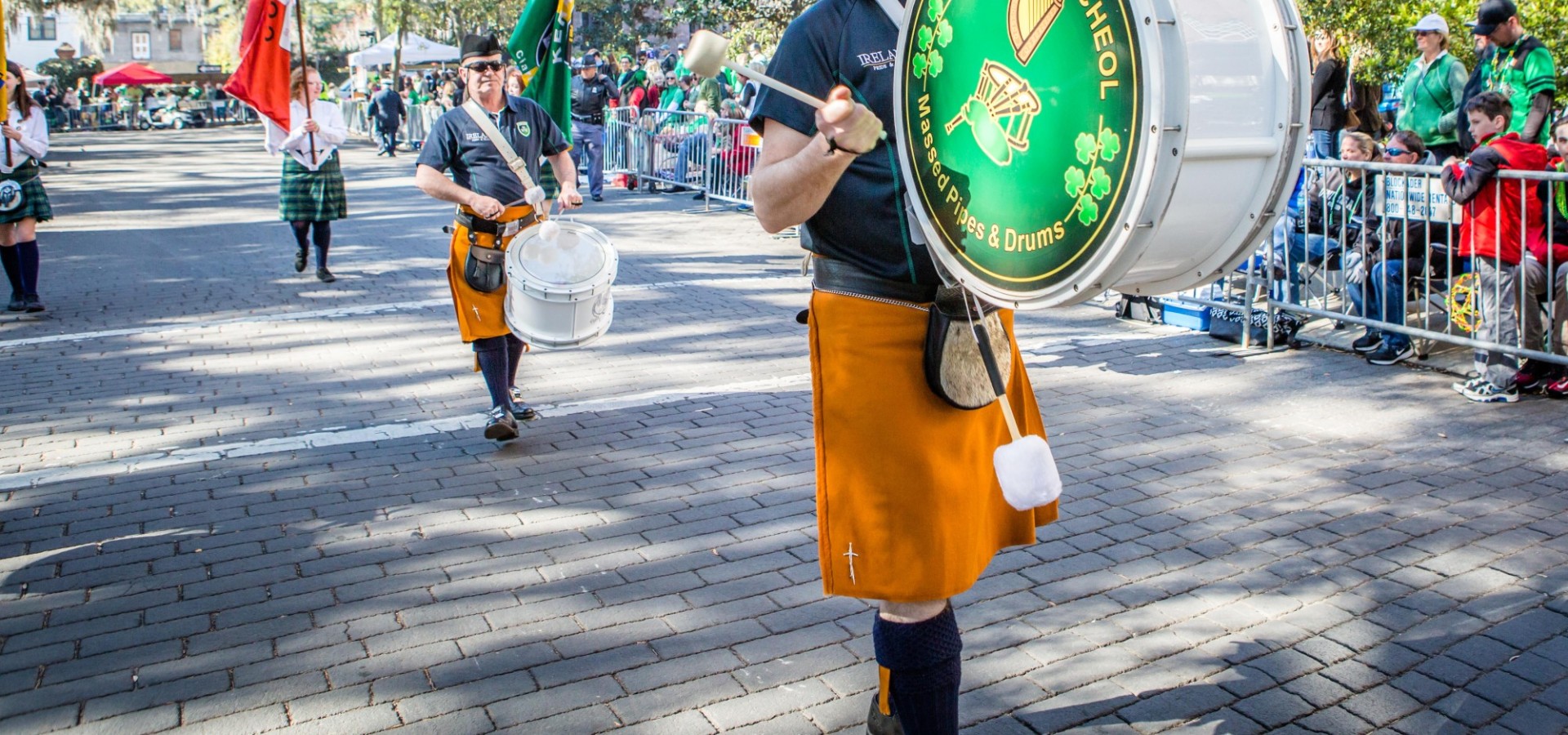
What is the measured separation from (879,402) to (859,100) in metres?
0.62

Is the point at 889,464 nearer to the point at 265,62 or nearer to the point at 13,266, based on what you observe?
the point at 265,62

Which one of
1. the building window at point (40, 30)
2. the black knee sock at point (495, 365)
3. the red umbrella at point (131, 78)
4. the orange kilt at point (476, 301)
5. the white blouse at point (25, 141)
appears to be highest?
the building window at point (40, 30)

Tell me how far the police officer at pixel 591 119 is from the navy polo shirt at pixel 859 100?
15263 mm

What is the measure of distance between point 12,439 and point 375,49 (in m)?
38.7

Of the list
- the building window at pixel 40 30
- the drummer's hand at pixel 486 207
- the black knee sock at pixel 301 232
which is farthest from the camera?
the building window at pixel 40 30

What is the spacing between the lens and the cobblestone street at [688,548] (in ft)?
11.6

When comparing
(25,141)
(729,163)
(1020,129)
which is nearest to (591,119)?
(729,163)

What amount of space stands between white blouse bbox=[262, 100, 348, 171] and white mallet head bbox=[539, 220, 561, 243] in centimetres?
569

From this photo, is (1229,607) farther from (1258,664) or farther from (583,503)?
(583,503)

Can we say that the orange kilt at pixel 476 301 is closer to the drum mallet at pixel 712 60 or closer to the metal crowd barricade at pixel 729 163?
the drum mallet at pixel 712 60

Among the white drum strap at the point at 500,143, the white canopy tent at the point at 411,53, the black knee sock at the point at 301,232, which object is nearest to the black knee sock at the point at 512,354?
the white drum strap at the point at 500,143

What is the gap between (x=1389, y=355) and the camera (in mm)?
7531

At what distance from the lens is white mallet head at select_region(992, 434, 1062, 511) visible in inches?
99.0

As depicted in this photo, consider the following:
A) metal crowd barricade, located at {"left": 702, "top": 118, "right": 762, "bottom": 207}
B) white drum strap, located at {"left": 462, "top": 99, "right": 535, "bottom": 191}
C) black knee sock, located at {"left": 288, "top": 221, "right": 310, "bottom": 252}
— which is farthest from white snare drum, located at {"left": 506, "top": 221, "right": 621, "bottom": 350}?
metal crowd barricade, located at {"left": 702, "top": 118, "right": 762, "bottom": 207}
